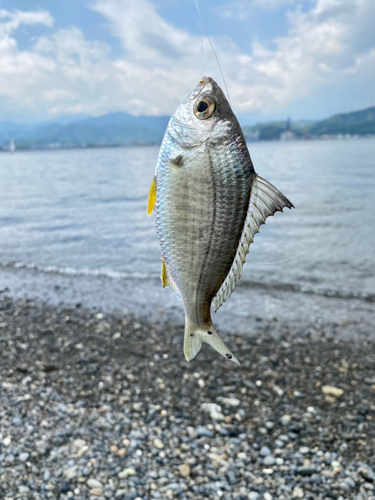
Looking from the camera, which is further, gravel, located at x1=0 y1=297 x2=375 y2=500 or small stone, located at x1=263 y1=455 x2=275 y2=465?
small stone, located at x1=263 y1=455 x2=275 y2=465

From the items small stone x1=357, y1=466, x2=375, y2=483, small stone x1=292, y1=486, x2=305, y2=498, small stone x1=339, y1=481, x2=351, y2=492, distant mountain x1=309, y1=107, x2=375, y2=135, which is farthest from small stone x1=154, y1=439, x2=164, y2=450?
distant mountain x1=309, y1=107, x2=375, y2=135

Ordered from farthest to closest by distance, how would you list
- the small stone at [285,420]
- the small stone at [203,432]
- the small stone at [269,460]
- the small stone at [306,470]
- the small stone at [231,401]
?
the small stone at [231,401] < the small stone at [285,420] < the small stone at [203,432] < the small stone at [269,460] < the small stone at [306,470]

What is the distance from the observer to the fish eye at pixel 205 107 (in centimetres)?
183

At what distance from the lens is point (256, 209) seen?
6.07 ft

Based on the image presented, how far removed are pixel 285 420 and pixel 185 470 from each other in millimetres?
2166

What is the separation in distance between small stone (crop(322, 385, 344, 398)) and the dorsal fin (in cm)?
696

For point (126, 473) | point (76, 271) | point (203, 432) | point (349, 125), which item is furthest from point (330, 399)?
point (349, 125)

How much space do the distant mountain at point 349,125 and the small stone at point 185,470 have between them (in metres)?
137

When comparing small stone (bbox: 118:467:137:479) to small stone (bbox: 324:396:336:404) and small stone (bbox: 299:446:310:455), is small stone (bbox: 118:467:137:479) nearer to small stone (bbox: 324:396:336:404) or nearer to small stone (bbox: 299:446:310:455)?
small stone (bbox: 299:446:310:455)

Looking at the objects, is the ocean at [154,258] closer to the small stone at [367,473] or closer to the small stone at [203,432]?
the small stone at [203,432]

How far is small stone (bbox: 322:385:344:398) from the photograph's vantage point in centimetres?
770

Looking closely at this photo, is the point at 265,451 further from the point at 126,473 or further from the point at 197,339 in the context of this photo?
the point at 197,339

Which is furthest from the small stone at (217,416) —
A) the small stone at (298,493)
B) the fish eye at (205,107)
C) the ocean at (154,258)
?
the fish eye at (205,107)

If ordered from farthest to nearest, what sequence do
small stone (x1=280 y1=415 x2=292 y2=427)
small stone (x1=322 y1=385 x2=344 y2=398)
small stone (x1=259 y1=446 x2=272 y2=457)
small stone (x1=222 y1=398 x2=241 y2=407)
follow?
small stone (x1=322 y1=385 x2=344 y2=398) < small stone (x1=222 y1=398 x2=241 y2=407) < small stone (x1=280 y1=415 x2=292 y2=427) < small stone (x1=259 y1=446 x2=272 y2=457)
